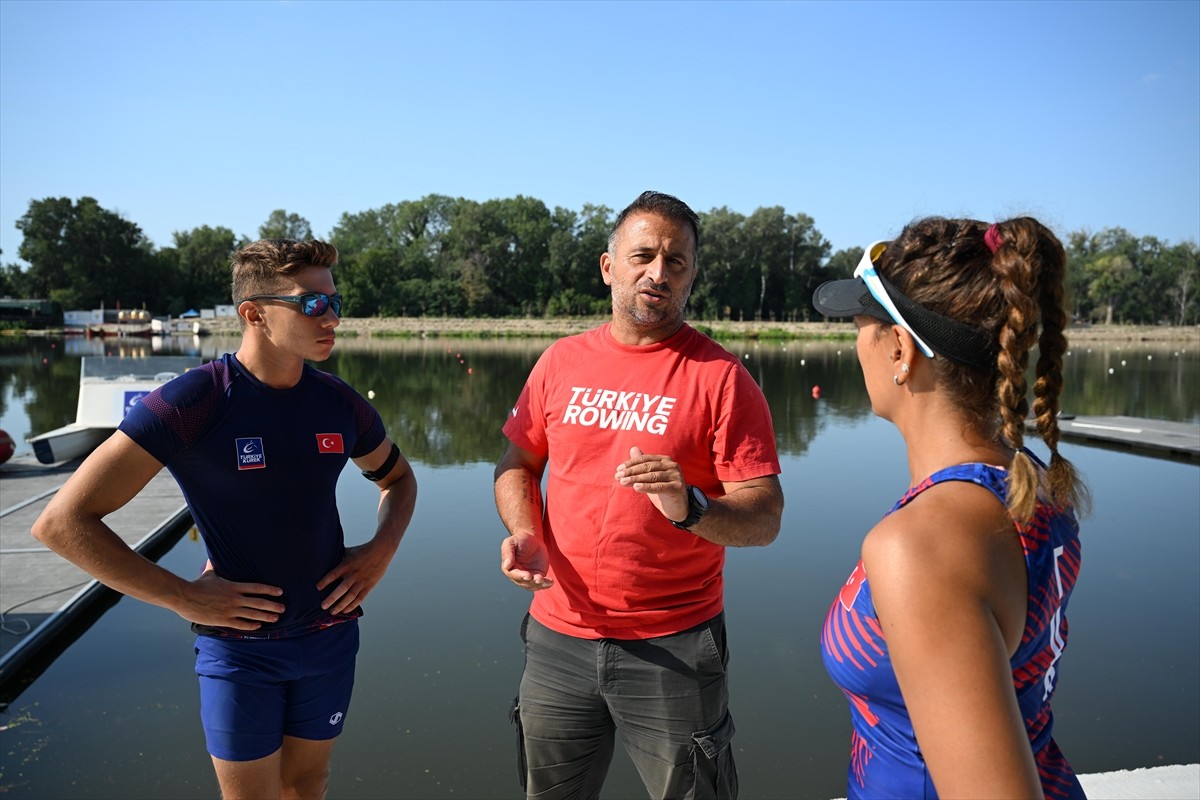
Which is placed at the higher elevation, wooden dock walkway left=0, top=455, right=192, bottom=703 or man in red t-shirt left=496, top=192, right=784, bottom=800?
man in red t-shirt left=496, top=192, right=784, bottom=800

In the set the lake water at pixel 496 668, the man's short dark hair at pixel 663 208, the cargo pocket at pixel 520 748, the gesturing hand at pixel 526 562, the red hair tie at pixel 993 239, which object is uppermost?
the man's short dark hair at pixel 663 208

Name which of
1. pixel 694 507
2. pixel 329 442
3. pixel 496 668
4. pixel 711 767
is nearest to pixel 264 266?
pixel 329 442

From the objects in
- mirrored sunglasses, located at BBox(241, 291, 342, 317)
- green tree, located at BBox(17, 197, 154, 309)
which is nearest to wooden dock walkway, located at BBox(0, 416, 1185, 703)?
mirrored sunglasses, located at BBox(241, 291, 342, 317)

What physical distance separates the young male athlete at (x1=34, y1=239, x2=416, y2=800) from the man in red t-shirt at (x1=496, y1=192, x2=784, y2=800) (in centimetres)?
63

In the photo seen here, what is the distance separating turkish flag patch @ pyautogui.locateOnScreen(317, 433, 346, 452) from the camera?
8.52 feet

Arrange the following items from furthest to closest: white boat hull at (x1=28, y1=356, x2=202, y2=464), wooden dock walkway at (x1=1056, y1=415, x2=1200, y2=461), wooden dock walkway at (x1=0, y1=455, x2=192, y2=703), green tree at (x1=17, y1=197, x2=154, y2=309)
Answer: green tree at (x1=17, y1=197, x2=154, y2=309) → wooden dock walkway at (x1=1056, y1=415, x2=1200, y2=461) → white boat hull at (x1=28, y1=356, x2=202, y2=464) → wooden dock walkway at (x1=0, y1=455, x2=192, y2=703)

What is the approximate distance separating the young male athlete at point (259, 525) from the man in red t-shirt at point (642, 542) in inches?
24.7

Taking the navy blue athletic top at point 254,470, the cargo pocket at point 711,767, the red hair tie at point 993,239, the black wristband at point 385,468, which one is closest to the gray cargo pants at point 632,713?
the cargo pocket at point 711,767

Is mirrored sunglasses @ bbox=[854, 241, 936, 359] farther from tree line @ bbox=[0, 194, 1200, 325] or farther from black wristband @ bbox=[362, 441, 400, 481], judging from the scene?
tree line @ bbox=[0, 194, 1200, 325]

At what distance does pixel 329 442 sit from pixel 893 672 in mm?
1934

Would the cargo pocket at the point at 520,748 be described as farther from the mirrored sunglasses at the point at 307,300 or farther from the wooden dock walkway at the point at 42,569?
the wooden dock walkway at the point at 42,569

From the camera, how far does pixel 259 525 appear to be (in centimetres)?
247

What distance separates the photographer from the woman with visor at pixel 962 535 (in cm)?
109

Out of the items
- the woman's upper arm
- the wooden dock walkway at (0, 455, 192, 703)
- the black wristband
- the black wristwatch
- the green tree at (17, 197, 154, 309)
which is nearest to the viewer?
the woman's upper arm
